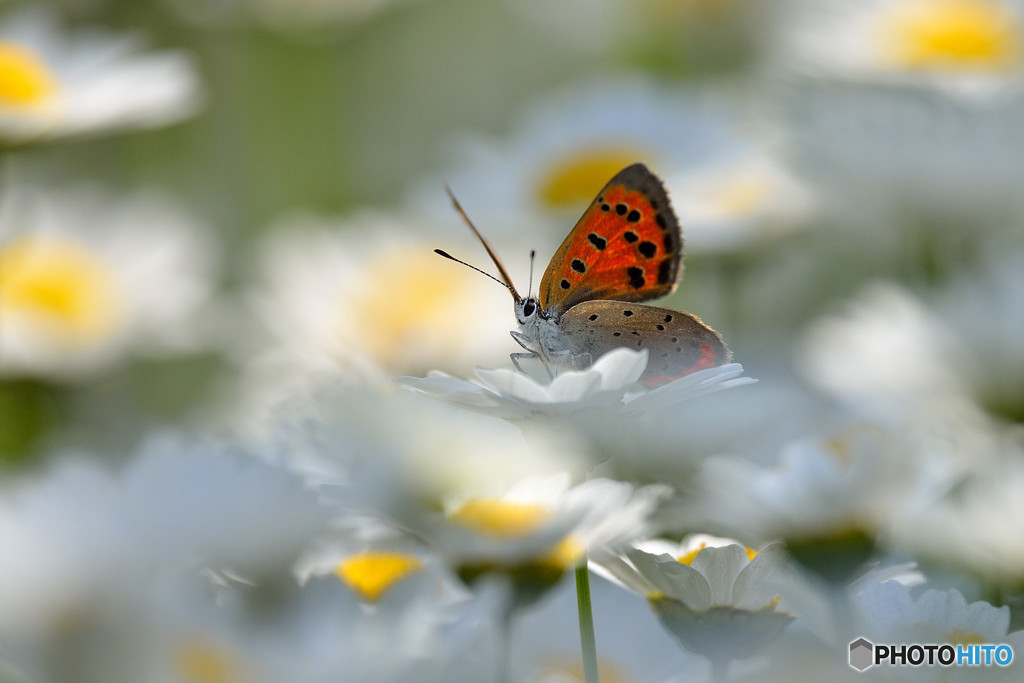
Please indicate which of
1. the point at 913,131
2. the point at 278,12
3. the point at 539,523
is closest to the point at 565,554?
the point at 539,523

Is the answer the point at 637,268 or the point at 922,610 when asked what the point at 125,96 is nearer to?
the point at 637,268

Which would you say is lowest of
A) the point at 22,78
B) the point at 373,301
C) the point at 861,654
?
the point at 373,301

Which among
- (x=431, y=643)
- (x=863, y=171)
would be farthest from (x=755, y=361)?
(x=431, y=643)

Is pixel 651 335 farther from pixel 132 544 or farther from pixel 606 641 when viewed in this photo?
pixel 132 544

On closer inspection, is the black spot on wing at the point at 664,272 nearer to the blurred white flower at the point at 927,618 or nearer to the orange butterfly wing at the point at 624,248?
the orange butterfly wing at the point at 624,248

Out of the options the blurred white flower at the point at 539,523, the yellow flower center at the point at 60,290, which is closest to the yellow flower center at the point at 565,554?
the blurred white flower at the point at 539,523

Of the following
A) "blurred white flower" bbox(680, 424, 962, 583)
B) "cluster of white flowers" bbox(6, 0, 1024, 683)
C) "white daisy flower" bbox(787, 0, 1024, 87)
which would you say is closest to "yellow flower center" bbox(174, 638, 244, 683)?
"cluster of white flowers" bbox(6, 0, 1024, 683)
